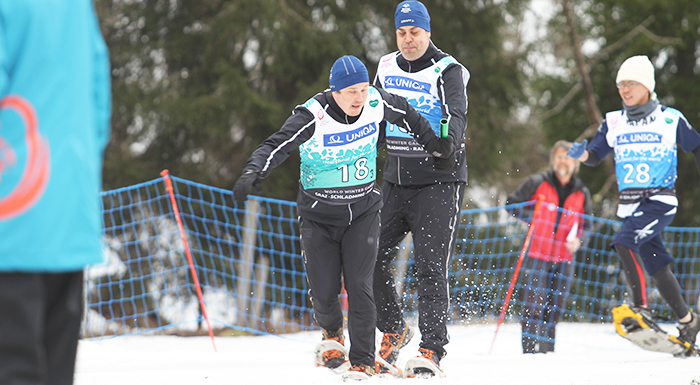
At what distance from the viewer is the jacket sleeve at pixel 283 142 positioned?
119 inches

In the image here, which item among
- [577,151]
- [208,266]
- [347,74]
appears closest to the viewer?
[347,74]

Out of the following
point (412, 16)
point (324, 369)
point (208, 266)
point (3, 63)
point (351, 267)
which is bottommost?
point (208, 266)

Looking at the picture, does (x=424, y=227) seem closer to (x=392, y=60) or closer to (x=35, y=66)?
(x=392, y=60)

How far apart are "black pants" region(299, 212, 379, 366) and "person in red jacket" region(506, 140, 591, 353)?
103 inches

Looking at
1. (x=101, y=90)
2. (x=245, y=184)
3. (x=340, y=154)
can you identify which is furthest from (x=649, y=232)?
(x=101, y=90)

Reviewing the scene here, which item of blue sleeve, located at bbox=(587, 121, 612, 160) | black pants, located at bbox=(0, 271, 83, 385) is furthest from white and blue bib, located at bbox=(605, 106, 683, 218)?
black pants, located at bbox=(0, 271, 83, 385)

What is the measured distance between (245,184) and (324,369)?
5.52 feet

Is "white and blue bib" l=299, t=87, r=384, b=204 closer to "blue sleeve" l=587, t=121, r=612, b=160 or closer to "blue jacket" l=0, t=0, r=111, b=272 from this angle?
"blue jacket" l=0, t=0, r=111, b=272

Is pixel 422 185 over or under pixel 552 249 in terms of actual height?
over

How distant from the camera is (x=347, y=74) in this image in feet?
10.7

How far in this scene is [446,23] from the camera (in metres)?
10.6

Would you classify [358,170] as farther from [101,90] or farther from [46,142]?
[46,142]

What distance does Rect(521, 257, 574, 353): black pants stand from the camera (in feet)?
18.3

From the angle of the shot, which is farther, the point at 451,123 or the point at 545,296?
the point at 545,296
